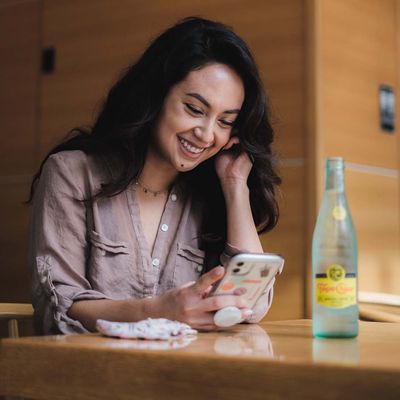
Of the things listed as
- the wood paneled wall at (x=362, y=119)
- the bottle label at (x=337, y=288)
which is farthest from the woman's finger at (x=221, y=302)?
the wood paneled wall at (x=362, y=119)

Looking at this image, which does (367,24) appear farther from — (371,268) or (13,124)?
(13,124)

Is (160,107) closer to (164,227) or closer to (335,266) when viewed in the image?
(164,227)

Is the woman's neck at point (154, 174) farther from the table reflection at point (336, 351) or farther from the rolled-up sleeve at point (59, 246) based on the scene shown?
the table reflection at point (336, 351)

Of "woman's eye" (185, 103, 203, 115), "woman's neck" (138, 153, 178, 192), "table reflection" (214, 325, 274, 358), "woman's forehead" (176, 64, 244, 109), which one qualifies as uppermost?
"woman's forehead" (176, 64, 244, 109)

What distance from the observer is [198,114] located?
6.32ft

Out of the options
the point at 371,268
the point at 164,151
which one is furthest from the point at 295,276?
the point at 164,151

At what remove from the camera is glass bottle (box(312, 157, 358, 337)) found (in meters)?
1.21

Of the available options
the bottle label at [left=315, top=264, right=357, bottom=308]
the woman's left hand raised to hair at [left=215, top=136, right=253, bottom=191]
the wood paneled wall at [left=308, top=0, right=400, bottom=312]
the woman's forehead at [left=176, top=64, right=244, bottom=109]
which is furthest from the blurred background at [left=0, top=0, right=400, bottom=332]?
the bottle label at [left=315, top=264, right=357, bottom=308]

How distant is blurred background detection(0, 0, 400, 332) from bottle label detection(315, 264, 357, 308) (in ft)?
5.26

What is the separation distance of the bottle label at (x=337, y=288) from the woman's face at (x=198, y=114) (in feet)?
2.55

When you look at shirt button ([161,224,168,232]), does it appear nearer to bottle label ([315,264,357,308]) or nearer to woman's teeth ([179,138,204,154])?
woman's teeth ([179,138,204,154])

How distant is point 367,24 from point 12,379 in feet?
8.78

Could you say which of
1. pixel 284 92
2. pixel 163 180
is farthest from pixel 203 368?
pixel 284 92

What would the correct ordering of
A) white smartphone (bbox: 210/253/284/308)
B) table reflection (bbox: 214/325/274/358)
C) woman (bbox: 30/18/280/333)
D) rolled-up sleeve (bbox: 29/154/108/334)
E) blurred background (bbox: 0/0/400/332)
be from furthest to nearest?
blurred background (bbox: 0/0/400/332), woman (bbox: 30/18/280/333), rolled-up sleeve (bbox: 29/154/108/334), white smartphone (bbox: 210/253/284/308), table reflection (bbox: 214/325/274/358)
